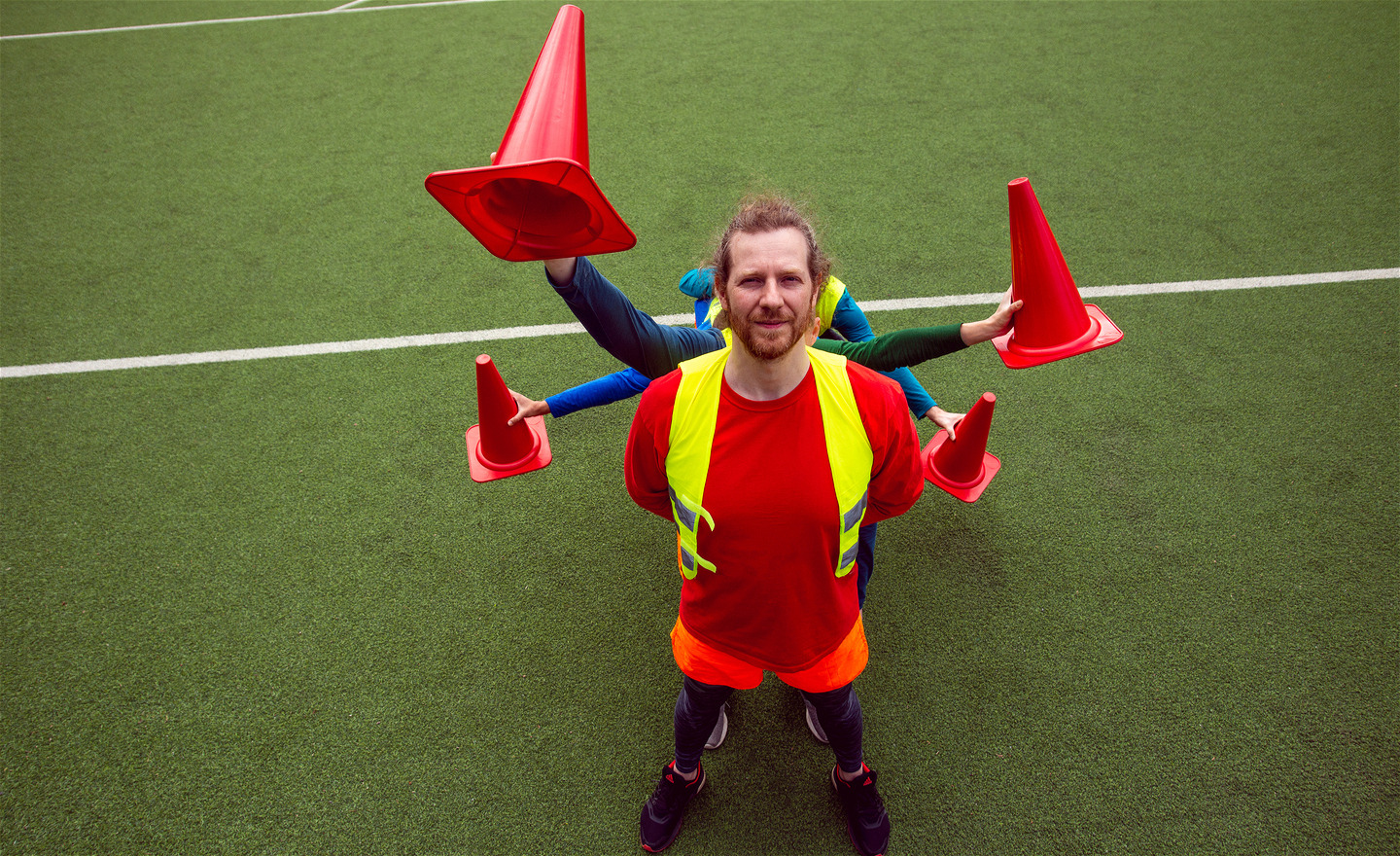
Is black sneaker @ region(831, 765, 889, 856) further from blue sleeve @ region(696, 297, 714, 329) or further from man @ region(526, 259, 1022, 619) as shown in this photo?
blue sleeve @ region(696, 297, 714, 329)

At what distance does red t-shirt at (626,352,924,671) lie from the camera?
1741 millimetres

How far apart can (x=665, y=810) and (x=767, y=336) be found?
6.06 ft

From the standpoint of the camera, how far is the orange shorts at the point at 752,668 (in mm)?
2057

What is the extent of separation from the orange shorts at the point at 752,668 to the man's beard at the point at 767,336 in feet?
3.02

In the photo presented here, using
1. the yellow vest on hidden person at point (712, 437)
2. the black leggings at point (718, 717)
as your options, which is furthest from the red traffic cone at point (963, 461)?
the yellow vest on hidden person at point (712, 437)

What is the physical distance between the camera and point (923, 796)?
8.89 feet

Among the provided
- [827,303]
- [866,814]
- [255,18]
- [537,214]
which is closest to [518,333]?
[827,303]

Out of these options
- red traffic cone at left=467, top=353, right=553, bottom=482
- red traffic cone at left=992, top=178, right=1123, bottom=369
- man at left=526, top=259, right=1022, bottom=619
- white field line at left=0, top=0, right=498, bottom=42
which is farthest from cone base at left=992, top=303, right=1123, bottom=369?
white field line at left=0, top=0, right=498, bottom=42

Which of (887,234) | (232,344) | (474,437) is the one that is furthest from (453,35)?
(474,437)

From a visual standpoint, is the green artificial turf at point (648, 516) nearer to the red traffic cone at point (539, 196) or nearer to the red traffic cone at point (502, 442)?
the red traffic cone at point (502, 442)

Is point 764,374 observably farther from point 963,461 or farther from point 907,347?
point 963,461

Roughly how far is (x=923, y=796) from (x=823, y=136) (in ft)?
16.5

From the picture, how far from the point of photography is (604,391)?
2.98m

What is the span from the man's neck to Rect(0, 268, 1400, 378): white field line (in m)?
2.83
